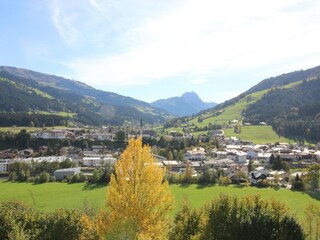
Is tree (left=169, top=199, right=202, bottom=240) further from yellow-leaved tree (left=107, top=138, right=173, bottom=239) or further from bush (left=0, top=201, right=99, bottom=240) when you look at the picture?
yellow-leaved tree (left=107, top=138, right=173, bottom=239)

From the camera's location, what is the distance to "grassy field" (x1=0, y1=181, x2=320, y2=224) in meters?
53.2

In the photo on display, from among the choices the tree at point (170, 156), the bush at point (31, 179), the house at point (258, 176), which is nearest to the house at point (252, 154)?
the tree at point (170, 156)

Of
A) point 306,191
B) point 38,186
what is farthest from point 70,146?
point 306,191

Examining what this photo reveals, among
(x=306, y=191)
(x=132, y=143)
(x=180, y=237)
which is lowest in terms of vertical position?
Result: (x=306, y=191)

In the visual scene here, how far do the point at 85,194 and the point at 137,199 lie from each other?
145ft

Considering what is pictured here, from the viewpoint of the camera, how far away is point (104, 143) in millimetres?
120250

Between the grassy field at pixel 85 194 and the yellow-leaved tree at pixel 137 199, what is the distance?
32680 mm

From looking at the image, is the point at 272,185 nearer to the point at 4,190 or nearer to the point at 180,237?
the point at 180,237

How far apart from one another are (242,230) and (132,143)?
11.3 m

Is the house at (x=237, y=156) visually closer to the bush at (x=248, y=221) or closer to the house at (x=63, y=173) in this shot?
the house at (x=63, y=173)

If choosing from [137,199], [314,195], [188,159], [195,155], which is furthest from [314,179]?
[137,199]

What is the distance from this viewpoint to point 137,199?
18641 millimetres

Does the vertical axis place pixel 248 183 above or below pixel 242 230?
below

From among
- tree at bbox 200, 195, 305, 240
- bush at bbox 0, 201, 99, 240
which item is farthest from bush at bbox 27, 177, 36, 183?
tree at bbox 200, 195, 305, 240
